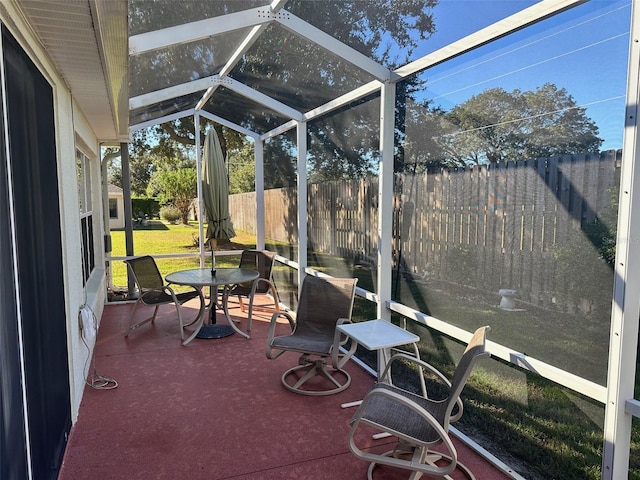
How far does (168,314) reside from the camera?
20.2ft

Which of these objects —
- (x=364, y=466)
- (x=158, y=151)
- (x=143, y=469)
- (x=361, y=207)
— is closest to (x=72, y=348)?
(x=143, y=469)

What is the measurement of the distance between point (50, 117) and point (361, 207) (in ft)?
8.56

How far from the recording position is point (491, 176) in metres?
2.50

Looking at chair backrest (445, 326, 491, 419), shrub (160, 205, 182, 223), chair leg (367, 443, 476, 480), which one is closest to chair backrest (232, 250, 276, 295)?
chair leg (367, 443, 476, 480)

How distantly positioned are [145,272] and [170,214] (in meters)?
13.6

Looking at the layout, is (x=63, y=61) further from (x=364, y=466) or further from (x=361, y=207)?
(x=364, y=466)

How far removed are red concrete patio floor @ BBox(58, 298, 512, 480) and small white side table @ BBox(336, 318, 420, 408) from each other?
0.52 metres

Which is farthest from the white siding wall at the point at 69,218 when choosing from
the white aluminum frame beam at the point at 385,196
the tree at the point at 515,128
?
the tree at the point at 515,128

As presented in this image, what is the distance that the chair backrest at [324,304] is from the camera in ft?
12.9

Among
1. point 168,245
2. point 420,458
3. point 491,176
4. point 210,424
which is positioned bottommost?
point 210,424

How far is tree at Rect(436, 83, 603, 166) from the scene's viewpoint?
200cm

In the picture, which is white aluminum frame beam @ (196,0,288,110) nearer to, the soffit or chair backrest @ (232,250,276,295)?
the soffit

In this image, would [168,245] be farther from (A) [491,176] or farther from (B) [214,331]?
Result: (A) [491,176]

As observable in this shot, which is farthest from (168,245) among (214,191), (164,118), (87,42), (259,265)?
(87,42)
